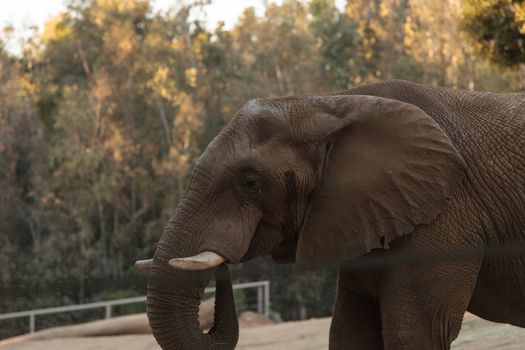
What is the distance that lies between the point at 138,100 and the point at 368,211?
1018 inches

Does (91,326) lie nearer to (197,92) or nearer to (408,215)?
(408,215)

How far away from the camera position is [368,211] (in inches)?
163

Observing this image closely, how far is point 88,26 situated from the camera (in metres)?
33.0

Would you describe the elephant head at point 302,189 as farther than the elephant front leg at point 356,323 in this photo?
No

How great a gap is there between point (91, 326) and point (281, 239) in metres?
8.95

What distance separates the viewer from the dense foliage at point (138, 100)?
25781 millimetres

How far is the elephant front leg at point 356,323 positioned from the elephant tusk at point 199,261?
0.86m

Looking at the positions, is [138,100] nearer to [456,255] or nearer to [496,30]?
[496,30]

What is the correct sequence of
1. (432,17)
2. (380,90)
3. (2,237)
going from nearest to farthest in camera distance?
(380,90), (2,237), (432,17)

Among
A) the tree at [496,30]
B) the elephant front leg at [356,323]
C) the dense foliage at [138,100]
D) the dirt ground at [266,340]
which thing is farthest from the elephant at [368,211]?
the dense foliage at [138,100]

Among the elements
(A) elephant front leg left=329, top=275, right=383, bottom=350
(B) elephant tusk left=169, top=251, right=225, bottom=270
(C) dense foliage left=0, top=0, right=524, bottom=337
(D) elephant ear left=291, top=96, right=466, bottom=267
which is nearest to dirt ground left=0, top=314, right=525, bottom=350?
(A) elephant front leg left=329, top=275, right=383, bottom=350

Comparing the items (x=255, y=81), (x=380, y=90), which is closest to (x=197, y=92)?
(x=255, y=81)

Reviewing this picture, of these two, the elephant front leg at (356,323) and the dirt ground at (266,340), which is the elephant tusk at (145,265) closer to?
the elephant front leg at (356,323)

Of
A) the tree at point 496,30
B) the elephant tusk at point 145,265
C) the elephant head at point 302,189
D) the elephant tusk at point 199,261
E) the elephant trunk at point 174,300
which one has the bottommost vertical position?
the elephant trunk at point 174,300
